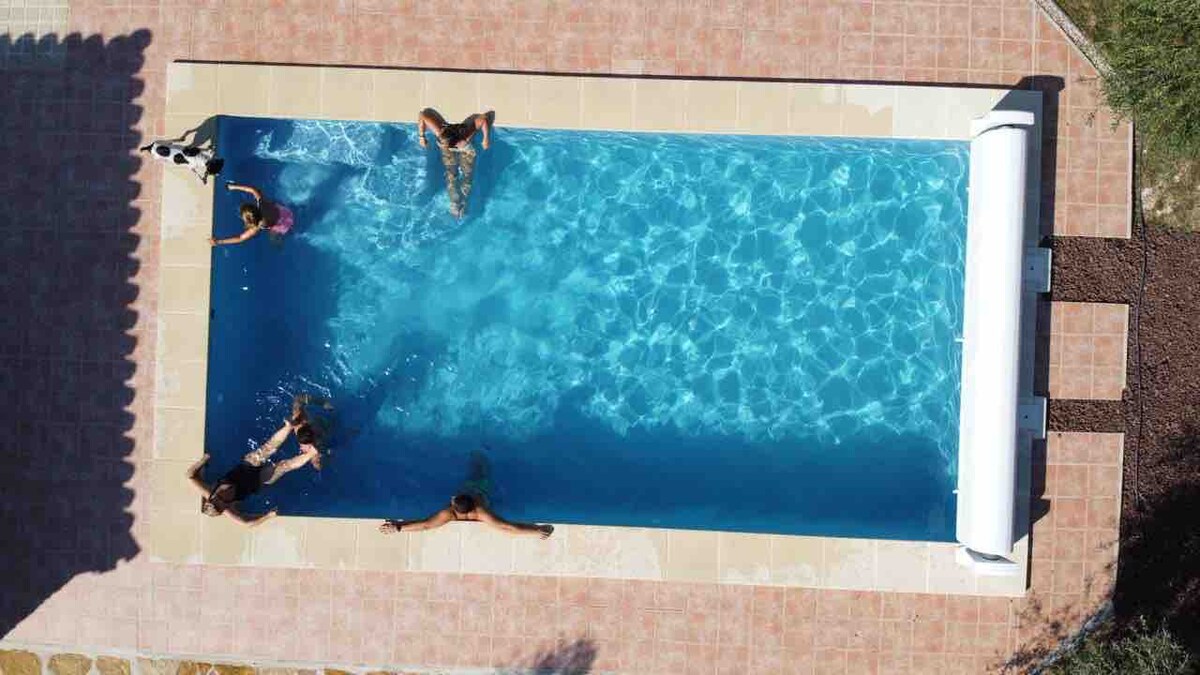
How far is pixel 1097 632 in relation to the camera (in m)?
9.95

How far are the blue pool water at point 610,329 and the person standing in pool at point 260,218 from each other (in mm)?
183

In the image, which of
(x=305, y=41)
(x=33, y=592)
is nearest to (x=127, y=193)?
(x=305, y=41)

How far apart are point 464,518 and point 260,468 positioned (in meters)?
2.72

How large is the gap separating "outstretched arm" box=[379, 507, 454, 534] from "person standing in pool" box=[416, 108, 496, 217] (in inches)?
150

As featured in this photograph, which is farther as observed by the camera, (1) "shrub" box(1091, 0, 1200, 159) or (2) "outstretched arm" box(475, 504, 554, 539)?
(2) "outstretched arm" box(475, 504, 554, 539)

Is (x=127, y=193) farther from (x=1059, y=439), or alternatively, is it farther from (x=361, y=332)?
(x=1059, y=439)

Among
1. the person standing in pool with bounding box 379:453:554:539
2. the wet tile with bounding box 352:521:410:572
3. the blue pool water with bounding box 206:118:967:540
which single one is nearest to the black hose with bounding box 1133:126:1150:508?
the blue pool water with bounding box 206:118:967:540

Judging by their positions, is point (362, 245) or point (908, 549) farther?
point (362, 245)

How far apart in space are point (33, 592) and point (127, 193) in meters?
5.29

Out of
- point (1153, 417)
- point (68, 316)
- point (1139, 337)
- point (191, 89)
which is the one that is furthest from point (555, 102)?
point (1153, 417)

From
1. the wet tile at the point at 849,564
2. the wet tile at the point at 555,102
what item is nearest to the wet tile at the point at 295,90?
the wet tile at the point at 555,102

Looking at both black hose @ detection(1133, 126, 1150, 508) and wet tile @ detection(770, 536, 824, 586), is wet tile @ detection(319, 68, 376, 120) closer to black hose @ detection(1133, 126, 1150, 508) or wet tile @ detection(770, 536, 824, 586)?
wet tile @ detection(770, 536, 824, 586)

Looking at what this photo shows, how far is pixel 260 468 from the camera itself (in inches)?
393

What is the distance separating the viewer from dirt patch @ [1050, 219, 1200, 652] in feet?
32.8
